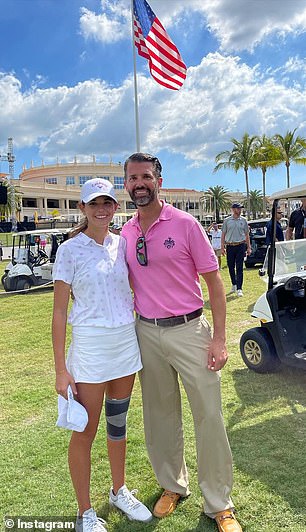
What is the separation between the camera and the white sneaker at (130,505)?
2285mm

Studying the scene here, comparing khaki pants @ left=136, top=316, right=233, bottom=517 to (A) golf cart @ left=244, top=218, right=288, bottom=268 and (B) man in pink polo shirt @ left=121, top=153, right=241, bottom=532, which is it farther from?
(A) golf cart @ left=244, top=218, right=288, bottom=268

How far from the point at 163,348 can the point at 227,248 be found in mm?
6310

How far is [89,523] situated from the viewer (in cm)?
216

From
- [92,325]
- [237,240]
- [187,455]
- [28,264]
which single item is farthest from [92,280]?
[28,264]

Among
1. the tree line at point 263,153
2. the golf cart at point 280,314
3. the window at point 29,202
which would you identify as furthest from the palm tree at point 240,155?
the window at point 29,202

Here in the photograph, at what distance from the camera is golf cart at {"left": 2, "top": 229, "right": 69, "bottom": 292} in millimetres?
10766

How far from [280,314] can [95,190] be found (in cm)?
246

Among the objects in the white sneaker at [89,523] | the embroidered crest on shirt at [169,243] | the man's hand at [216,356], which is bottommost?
the white sneaker at [89,523]

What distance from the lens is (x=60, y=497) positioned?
2.51 metres

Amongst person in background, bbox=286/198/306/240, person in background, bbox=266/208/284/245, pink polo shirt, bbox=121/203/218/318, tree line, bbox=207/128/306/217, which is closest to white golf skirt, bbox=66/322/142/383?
pink polo shirt, bbox=121/203/218/318

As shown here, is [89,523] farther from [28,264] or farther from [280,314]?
[28,264]

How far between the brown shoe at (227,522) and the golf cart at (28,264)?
8715 millimetres

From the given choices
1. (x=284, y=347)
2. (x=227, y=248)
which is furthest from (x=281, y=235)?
(x=284, y=347)

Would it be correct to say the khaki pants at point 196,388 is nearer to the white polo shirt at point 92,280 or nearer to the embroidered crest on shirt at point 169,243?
the white polo shirt at point 92,280
